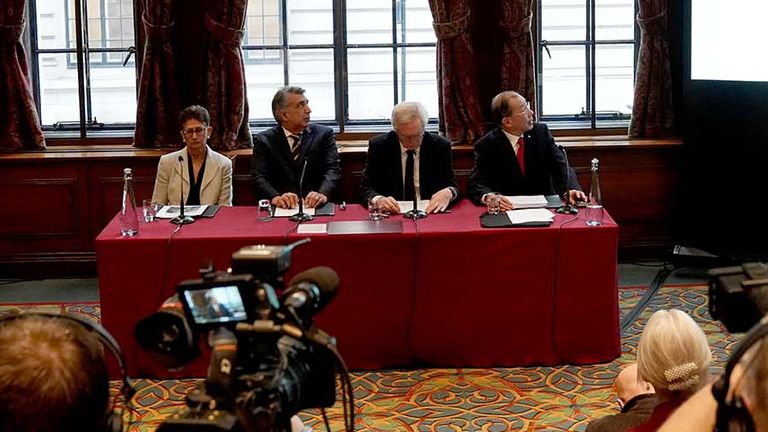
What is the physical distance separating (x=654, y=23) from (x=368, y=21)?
1.82 metres

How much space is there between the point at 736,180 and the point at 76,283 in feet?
13.1

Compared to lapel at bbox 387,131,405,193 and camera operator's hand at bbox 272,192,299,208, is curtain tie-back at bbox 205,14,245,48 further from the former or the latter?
camera operator's hand at bbox 272,192,299,208

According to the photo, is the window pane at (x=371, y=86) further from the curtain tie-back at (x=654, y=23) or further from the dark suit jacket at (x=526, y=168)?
the curtain tie-back at (x=654, y=23)

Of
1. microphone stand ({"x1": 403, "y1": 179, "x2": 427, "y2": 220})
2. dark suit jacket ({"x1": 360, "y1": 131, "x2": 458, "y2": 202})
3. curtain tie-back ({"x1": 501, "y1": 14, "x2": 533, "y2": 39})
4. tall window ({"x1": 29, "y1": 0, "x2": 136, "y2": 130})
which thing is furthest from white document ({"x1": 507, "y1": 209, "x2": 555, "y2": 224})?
tall window ({"x1": 29, "y1": 0, "x2": 136, "y2": 130})

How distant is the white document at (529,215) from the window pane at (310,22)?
251cm

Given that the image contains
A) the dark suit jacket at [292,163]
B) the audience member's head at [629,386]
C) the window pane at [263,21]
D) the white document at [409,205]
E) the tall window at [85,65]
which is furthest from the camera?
the window pane at [263,21]

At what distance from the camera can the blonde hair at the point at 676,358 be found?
2645mm

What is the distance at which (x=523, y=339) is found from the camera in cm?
468

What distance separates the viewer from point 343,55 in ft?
22.6

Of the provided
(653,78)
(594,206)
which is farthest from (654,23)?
(594,206)

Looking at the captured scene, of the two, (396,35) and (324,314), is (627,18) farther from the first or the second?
(324,314)

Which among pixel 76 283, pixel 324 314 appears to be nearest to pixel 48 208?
pixel 76 283

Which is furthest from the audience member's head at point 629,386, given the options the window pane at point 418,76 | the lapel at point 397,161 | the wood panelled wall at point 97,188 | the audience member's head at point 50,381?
the window pane at point 418,76

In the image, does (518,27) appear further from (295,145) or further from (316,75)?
(295,145)
